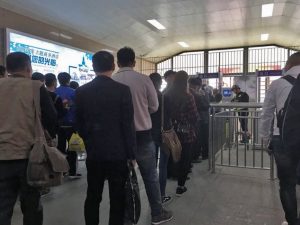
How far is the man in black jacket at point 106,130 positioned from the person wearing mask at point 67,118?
1893 mm

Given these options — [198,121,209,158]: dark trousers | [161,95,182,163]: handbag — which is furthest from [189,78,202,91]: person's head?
[161,95,182,163]: handbag

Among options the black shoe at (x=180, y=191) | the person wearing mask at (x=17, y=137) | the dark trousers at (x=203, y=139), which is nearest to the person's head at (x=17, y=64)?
the person wearing mask at (x=17, y=137)

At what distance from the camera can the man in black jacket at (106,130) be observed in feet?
6.10

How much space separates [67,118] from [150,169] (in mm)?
1769

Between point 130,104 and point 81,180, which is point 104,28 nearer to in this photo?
point 81,180

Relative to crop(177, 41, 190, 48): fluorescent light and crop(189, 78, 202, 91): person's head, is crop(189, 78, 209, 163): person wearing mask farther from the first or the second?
crop(177, 41, 190, 48): fluorescent light

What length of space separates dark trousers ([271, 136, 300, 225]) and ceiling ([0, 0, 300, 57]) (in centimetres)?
578

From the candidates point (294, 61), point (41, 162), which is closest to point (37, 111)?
point (41, 162)

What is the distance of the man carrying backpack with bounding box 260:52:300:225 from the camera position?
1959 mm

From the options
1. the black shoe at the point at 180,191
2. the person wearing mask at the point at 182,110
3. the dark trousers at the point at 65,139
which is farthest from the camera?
the dark trousers at the point at 65,139

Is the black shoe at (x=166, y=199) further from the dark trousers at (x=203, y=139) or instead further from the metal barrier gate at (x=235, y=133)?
the dark trousers at (x=203, y=139)

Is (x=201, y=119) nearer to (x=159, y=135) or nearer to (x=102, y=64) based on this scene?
(x=159, y=135)

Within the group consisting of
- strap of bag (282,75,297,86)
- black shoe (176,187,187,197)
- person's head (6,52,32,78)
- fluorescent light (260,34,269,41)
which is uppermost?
fluorescent light (260,34,269,41)

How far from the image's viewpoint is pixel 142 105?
2.30m
